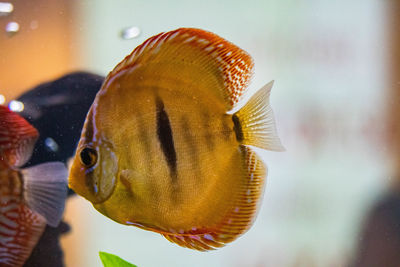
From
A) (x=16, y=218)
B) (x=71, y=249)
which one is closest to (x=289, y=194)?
(x=71, y=249)

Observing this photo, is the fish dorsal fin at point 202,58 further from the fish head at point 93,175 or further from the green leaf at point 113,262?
the green leaf at point 113,262

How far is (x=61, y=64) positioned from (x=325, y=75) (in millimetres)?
→ 815

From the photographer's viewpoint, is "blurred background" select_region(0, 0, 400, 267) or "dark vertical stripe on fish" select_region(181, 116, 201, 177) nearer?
→ "dark vertical stripe on fish" select_region(181, 116, 201, 177)

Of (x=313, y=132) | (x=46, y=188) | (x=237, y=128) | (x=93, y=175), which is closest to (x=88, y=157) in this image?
(x=93, y=175)

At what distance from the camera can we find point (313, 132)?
1180 millimetres

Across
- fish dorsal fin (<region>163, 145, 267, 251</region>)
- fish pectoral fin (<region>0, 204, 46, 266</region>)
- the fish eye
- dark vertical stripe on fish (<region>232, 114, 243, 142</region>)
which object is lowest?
fish pectoral fin (<region>0, 204, 46, 266</region>)

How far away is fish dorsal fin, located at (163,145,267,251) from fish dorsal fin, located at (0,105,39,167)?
496 mm

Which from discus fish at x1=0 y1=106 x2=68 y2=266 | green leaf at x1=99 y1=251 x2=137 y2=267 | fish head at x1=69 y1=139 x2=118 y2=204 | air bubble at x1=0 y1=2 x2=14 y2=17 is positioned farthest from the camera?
air bubble at x1=0 y1=2 x2=14 y2=17

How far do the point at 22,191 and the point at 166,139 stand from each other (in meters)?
0.51

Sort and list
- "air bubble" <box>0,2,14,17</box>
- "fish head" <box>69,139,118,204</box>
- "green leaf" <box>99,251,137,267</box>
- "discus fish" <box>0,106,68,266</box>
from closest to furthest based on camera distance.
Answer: "fish head" <box>69,139,118,204</box> < "green leaf" <box>99,251,137,267</box> < "discus fish" <box>0,106,68,266</box> < "air bubble" <box>0,2,14,17</box>

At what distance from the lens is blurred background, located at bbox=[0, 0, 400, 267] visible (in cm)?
106

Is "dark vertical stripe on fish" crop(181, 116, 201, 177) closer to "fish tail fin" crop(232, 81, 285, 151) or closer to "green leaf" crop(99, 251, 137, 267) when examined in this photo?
"fish tail fin" crop(232, 81, 285, 151)

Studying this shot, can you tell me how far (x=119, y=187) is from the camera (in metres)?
0.53

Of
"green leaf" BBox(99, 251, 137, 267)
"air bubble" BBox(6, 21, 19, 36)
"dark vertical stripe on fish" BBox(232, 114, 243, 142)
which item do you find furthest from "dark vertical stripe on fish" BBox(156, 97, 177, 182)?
"air bubble" BBox(6, 21, 19, 36)
